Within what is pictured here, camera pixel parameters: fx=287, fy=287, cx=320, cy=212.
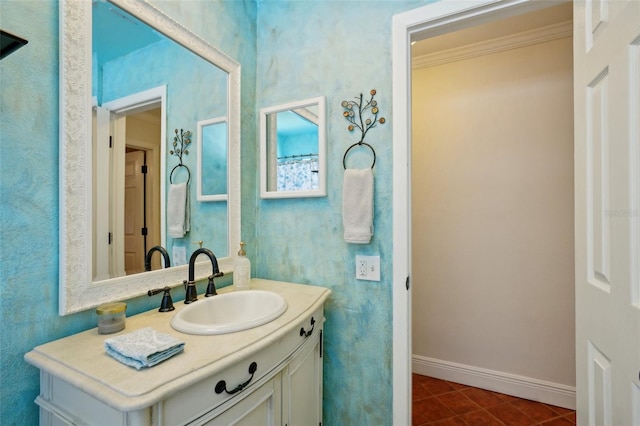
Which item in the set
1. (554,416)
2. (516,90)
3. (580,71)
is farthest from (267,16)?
(554,416)

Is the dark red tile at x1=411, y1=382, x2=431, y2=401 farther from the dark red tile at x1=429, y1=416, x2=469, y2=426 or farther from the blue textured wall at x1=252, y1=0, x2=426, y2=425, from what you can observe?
the blue textured wall at x1=252, y1=0, x2=426, y2=425

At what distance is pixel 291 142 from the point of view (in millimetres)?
1567

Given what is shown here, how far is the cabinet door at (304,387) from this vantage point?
3.42ft

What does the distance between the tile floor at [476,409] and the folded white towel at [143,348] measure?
178 centimetres

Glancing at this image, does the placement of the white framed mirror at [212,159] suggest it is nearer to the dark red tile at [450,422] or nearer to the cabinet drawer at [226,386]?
the cabinet drawer at [226,386]

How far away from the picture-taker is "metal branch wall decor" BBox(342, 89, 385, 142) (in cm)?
137

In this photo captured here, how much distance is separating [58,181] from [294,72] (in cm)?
118

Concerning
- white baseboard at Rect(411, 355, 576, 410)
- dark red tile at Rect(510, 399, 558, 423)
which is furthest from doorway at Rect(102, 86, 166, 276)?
dark red tile at Rect(510, 399, 558, 423)

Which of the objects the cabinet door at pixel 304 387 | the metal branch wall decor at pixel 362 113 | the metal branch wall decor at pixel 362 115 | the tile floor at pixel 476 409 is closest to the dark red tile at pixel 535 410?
the tile floor at pixel 476 409

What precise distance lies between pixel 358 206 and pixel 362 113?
1.51ft

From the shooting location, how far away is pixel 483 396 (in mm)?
→ 2100

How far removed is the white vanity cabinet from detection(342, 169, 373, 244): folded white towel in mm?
418

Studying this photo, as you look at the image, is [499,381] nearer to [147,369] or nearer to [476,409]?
[476,409]

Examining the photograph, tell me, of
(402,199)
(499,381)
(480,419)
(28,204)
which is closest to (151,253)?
(28,204)
